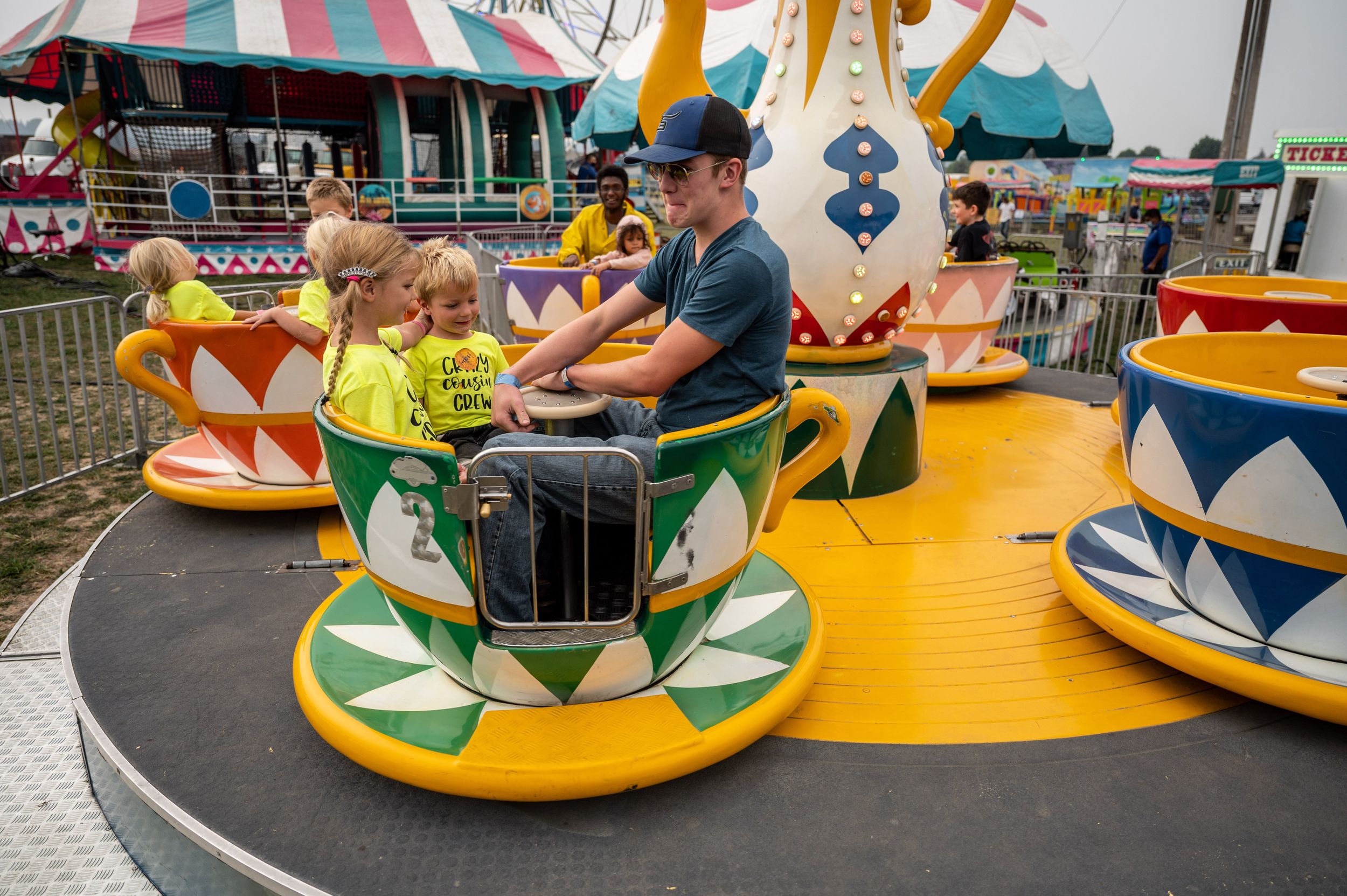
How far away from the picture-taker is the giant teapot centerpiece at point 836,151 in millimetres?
3287

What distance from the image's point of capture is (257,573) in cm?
291

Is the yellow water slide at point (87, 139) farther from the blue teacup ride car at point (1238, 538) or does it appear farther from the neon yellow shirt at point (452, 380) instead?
the blue teacup ride car at point (1238, 538)

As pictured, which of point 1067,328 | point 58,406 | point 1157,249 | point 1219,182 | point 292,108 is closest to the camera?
point 58,406

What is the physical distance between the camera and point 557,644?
1805mm

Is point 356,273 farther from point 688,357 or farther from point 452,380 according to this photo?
point 688,357

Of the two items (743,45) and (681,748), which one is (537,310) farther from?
(743,45)

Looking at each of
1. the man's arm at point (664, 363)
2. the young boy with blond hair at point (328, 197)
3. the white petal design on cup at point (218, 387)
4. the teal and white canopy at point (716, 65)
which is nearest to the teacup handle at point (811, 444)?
the man's arm at point (664, 363)

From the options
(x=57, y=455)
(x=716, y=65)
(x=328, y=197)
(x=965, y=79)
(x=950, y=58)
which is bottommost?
(x=57, y=455)

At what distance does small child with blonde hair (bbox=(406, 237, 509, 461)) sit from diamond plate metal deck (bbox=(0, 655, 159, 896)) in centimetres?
126

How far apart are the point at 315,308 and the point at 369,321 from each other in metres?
1.33

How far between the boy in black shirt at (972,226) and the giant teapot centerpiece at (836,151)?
220 cm

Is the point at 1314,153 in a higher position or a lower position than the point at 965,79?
lower

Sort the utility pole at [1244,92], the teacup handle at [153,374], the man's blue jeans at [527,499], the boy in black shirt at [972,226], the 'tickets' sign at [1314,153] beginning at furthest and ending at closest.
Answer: the utility pole at [1244,92]
the 'tickets' sign at [1314,153]
the boy in black shirt at [972,226]
the teacup handle at [153,374]
the man's blue jeans at [527,499]

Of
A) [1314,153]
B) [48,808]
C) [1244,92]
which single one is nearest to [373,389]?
[48,808]
